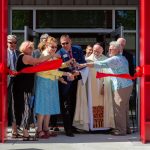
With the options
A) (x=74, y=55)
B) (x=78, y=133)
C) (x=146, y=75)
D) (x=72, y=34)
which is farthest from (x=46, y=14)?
(x=146, y=75)

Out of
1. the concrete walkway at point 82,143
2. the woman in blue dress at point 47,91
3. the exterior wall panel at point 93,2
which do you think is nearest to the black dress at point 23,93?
the woman in blue dress at point 47,91

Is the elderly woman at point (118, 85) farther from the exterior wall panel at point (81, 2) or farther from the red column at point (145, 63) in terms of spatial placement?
the exterior wall panel at point (81, 2)

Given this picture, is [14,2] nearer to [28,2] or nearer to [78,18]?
[28,2]

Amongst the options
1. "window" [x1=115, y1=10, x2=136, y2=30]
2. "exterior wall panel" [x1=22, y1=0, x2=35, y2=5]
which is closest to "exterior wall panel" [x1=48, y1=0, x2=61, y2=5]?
"exterior wall panel" [x1=22, y1=0, x2=35, y2=5]

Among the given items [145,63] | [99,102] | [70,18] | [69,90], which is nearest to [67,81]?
[69,90]

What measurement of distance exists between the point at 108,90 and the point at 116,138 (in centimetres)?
105

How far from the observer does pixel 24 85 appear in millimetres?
8461

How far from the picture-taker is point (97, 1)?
11.6 meters

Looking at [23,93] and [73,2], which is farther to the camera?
[73,2]

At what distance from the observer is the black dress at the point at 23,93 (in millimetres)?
8461

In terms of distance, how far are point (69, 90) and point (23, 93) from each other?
1105 millimetres

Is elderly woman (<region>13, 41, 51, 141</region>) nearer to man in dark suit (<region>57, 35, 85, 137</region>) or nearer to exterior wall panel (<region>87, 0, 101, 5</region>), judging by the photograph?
man in dark suit (<region>57, 35, 85, 137</region>)

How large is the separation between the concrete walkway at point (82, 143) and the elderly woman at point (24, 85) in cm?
40

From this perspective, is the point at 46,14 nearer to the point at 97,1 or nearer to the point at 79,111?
the point at 97,1
